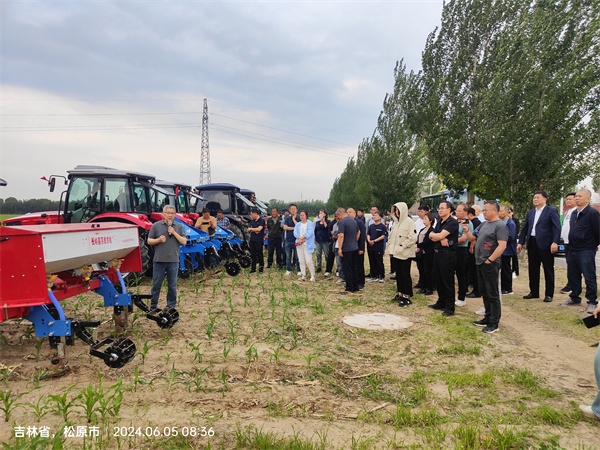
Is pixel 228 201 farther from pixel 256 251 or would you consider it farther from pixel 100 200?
pixel 100 200

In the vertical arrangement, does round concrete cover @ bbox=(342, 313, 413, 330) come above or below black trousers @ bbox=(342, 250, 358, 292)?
below

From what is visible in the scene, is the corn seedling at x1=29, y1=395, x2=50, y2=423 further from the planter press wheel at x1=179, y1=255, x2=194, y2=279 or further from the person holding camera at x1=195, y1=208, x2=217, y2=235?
the person holding camera at x1=195, y1=208, x2=217, y2=235

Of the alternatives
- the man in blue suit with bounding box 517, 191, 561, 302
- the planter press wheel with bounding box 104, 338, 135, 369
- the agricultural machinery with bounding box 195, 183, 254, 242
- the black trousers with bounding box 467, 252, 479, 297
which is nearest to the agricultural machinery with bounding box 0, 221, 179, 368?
the planter press wheel with bounding box 104, 338, 135, 369

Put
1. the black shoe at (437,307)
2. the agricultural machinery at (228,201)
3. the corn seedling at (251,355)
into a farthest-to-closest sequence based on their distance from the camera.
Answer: the agricultural machinery at (228,201), the black shoe at (437,307), the corn seedling at (251,355)

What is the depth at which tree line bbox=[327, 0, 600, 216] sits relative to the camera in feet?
39.6

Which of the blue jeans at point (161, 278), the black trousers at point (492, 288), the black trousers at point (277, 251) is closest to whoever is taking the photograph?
the black trousers at point (492, 288)

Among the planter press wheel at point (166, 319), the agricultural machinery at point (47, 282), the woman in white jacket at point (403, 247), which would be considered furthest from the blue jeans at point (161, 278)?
the woman in white jacket at point (403, 247)

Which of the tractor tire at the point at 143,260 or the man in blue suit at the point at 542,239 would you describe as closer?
the man in blue suit at the point at 542,239

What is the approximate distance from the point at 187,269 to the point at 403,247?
4.99 m

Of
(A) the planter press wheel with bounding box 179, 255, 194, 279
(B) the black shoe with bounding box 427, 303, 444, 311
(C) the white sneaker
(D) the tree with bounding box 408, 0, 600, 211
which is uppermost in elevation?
(D) the tree with bounding box 408, 0, 600, 211

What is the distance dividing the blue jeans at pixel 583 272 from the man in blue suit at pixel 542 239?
34 cm

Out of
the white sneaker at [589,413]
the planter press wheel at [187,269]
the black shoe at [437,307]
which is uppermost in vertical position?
the planter press wheel at [187,269]

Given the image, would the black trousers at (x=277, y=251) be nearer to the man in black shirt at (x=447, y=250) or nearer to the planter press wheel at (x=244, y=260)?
the planter press wheel at (x=244, y=260)

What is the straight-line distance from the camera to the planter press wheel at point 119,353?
3521 mm
